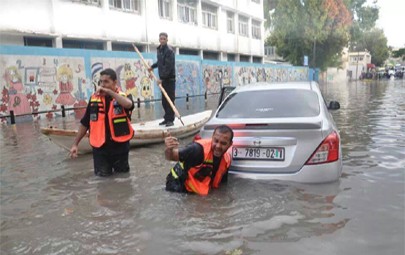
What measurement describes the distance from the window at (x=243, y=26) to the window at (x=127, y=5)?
639 inches

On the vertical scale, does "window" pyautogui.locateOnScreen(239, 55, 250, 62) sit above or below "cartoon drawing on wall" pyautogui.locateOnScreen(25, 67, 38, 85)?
above

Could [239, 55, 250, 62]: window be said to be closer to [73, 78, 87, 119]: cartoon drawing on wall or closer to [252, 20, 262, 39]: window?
[252, 20, 262, 39]: window

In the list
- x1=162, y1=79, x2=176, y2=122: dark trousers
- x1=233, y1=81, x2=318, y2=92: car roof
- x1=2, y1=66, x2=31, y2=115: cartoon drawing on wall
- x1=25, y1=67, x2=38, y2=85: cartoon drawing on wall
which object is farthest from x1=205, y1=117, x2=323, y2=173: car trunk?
x1=25, y1=67, x2=38, y2=85: cartoon drawing on wall

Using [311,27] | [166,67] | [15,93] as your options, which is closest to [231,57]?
[311,27]

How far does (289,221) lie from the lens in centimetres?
392

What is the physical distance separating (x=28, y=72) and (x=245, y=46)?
27.4 meters

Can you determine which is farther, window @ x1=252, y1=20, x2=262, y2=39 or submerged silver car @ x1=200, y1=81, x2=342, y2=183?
window @ x1=252, y1=20, x2=262, y2=39

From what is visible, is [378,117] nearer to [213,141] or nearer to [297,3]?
[213,141]

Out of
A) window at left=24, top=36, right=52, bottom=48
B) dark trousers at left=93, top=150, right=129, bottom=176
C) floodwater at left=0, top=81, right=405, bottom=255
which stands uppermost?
window at left=24, top=36, right=52, bottom=48

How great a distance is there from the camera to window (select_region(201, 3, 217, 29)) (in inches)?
1251

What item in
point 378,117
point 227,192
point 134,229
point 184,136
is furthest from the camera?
point 378,117

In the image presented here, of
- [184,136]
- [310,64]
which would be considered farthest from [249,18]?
[184,136]

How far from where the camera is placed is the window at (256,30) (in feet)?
135

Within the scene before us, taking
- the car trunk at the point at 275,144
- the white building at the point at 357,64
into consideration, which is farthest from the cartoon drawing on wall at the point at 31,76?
the white building at the point at 357,64
